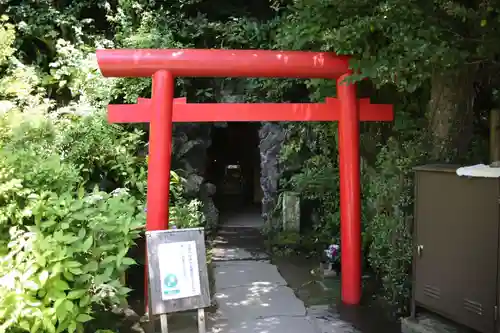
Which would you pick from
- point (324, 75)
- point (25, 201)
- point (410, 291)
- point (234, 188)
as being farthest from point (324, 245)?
point (234, 188)

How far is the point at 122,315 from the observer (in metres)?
5.23

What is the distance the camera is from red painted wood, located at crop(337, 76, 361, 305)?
5.93m

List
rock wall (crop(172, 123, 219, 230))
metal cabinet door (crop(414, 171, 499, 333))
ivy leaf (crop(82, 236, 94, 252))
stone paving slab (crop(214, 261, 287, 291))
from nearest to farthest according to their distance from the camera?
ivy leaf (crop(82, 236, 94, 252)), metal cabinet door (crop(414, 171, 499, 333)), stone paving slab (crop(214, 261, 287, 291)), rock wall (crop(172, 123, 219, 230))

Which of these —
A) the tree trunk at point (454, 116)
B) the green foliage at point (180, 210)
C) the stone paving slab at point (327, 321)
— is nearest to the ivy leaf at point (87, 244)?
the stone paving slab at point (327, 321)

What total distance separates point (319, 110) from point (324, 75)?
0.48 m

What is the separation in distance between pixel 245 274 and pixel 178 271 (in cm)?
326

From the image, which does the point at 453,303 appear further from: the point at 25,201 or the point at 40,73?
the point at 40,73

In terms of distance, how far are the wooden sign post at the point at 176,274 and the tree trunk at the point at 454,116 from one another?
320 centimetres

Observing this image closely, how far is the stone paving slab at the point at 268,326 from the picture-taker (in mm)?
5051

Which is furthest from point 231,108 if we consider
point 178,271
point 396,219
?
point 396,219

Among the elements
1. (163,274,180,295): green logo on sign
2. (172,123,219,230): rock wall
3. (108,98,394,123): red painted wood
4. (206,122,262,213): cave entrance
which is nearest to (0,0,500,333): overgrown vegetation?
(172,123,219,230): rock wall

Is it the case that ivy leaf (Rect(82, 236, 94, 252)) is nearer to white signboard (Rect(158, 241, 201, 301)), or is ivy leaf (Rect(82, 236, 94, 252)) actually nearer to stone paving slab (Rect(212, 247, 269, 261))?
white signboard (Rect(158, 241, 201, 301))

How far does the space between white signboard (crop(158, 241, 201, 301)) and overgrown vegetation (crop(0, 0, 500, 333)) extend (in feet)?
1.37

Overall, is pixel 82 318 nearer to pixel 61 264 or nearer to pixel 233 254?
pixel 61 264
